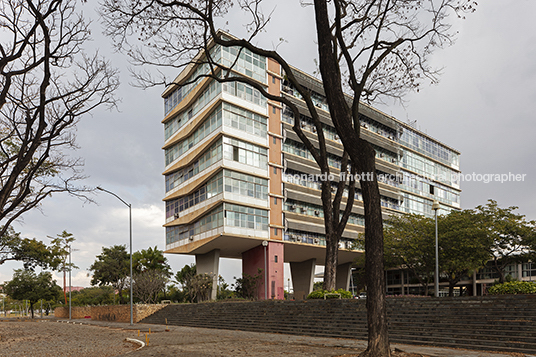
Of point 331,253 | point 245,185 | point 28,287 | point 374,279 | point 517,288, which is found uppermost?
point 245,185

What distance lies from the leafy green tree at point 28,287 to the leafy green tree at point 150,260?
16322 mm

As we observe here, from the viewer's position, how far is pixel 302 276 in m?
57.3

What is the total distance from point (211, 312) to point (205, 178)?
15.7 m

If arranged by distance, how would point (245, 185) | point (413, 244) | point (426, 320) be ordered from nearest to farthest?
1. point (426, 320)
2. point (245, 185)
3. point (413, 244)

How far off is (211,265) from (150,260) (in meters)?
Result: 10.2

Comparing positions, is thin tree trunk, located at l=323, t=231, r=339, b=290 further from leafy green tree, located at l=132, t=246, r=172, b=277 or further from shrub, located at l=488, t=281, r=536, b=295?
leafy green tree, located at l=132, t=246, r=172, b=277

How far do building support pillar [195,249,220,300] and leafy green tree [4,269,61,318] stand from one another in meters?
24.9

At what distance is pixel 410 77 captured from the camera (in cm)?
1905

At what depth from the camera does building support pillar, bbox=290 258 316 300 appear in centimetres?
5583

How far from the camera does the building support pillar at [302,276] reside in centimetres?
5583

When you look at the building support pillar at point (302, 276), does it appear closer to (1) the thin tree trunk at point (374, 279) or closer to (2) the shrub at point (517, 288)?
(2) the shrub at point (517, 288)

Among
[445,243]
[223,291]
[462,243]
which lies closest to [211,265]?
[223,291]

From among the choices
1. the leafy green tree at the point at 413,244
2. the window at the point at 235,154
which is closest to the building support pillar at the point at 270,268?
the window at the point at 235,154

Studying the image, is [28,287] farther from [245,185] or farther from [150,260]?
[245,185]
